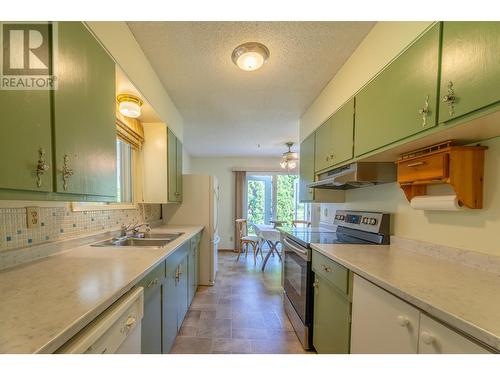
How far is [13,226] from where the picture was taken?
1.04 metres

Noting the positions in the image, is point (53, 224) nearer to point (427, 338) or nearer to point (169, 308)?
point (169, 308)

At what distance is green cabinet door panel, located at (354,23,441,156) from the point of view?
37.6 inches

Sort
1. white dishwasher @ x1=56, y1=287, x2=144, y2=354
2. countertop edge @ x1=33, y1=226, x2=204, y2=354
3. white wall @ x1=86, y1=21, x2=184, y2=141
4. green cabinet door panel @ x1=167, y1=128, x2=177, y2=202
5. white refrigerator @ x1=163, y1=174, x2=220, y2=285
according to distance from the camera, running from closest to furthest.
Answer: countertop edge @ x1=33, y1=226, x2=204, y2=354, white dishwasher @ x1=56, y1=287, x2=144, y2=354, white wall @ x1=86, y1=21, x2=184, y2=141, green cabinet door panel @ x1=167, y1=128, x2=177, y2=202, white refrigerator @ x1=163, y1=174, x2=220, y2=285

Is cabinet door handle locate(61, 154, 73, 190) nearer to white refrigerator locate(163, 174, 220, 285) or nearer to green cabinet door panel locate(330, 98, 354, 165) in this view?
green cabinet door panel locate(330, 98, 354, 165)

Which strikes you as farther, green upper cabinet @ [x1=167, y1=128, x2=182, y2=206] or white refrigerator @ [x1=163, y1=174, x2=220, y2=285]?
white refrigerator @ [x1=163, y1=174, x2=220, y2=285]

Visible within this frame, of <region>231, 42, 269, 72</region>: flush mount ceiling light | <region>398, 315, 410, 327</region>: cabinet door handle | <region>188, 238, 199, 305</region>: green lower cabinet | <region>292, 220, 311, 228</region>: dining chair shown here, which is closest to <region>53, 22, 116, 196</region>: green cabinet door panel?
<region>231, 42, 269, 72</region>: flush mount ceiling light

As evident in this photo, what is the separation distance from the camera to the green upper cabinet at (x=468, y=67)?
0.72 m

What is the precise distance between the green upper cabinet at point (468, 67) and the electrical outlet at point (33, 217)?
2069mm

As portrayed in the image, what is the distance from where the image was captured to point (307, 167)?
263 cm

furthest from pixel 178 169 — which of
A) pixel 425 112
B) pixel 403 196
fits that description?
pixel 425 112

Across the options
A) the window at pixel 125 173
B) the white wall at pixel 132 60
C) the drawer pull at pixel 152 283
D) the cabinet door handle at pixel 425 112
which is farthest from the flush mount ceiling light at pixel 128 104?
the cabinet door handle at pixel 425 112

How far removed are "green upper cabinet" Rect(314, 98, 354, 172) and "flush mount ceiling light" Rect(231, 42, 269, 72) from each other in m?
0.77

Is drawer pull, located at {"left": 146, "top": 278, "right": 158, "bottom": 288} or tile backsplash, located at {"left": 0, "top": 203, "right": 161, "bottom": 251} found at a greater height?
tile backsplash, located at {"left": 0, "top": 203, "right": 161, "bottom": 251}

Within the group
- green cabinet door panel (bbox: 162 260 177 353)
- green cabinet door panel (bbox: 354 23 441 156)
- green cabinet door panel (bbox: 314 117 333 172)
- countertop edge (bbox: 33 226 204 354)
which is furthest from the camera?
green cabinet door panel (bbox: 314 117 333 172)
